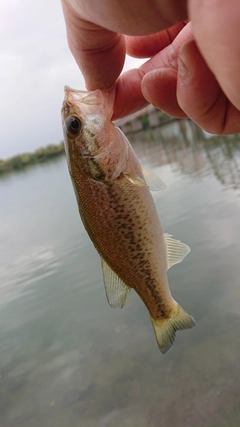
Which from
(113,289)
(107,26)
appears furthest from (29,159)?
(107,26)

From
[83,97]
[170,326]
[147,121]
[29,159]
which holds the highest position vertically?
[83,97]

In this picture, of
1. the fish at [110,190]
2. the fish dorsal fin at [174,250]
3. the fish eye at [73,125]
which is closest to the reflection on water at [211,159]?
the fish dorsal fin at [174,250]

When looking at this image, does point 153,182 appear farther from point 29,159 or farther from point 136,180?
point 29,159

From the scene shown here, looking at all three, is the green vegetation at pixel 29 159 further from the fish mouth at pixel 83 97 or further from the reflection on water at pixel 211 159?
the fish mouth at pixel 83 97

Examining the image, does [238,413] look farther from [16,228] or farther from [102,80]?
[16,228]

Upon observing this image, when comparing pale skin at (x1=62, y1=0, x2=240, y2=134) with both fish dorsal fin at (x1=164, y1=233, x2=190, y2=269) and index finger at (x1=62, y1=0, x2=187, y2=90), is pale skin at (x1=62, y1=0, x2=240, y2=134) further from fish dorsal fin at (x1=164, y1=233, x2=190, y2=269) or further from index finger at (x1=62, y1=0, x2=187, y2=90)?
fish dorsal fin at (x1=164, y1=233, x2=190, y2=269)

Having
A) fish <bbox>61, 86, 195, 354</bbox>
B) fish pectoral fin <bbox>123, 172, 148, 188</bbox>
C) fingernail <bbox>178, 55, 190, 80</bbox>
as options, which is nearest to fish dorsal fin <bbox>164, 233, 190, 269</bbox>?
fish <bbox>61, 86, 195, 354</bbox>
